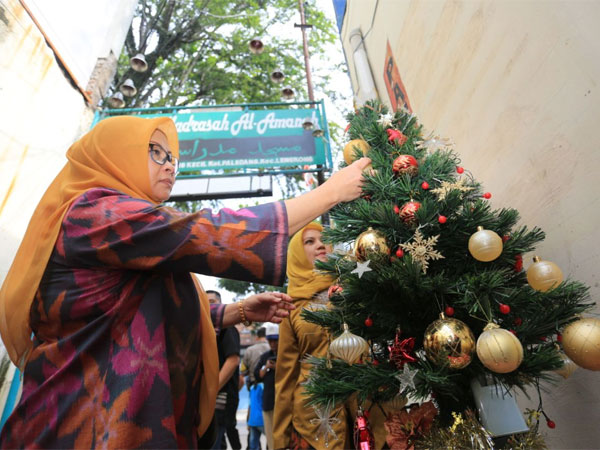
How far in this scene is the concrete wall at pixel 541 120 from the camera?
1.29 metres

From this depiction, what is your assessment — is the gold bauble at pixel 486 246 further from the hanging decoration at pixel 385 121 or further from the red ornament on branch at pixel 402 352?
the hanging decoration at pixel 385 121

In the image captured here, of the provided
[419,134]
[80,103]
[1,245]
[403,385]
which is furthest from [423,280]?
[80,103]

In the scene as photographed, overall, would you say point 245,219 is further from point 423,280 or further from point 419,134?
→ point 419,134

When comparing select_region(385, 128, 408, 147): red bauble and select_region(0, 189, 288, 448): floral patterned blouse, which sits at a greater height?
select_region(385, 128, 408, 147): red bauble

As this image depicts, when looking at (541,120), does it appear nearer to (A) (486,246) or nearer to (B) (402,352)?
(A) (486,246)

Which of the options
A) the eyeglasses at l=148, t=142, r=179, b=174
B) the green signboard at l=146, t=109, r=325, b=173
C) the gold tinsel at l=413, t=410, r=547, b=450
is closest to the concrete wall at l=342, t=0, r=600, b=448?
the gold tinsel at l=413, t=410, r=547, b=450

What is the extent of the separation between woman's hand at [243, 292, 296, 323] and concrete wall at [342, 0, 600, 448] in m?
1.08

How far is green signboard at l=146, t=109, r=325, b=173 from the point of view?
197 inches

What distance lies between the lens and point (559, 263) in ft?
4.77

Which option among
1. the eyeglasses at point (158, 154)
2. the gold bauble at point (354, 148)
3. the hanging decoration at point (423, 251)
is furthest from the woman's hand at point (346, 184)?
the eyeglasses at point (158, 154)

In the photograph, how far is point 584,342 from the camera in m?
0.96

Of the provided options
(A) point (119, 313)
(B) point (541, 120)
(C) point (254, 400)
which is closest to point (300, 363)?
(A) point (119, 313)

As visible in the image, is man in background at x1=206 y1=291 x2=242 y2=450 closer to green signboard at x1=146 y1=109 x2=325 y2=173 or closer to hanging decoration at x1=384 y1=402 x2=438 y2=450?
hanging decoration at x1=384 y1=402 x2=438 y2=450

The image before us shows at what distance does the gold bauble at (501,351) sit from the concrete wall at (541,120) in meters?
0.55
